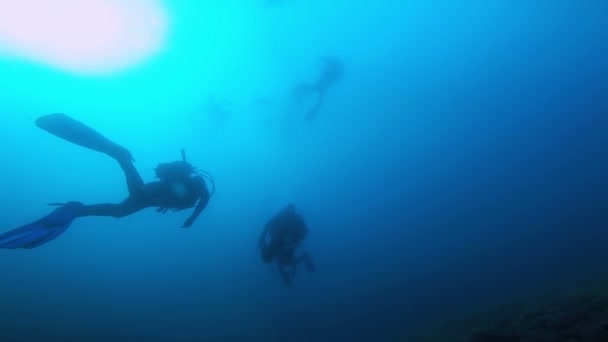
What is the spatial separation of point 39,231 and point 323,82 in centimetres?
3279

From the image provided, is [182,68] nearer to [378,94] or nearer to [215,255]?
[378,94]

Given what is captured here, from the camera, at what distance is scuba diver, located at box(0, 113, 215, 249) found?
4625 mm

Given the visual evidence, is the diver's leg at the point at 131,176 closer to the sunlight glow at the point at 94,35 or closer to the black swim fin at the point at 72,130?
the black swim fin at the point at 72,130

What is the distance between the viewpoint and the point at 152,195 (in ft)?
19.2

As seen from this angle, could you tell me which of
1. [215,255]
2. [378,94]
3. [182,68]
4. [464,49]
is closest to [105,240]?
[215,255]

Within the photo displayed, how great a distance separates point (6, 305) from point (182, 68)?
1159 inches

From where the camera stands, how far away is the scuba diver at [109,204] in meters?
4.62

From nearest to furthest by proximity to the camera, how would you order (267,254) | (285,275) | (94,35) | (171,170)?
(171,170) < (267,254) < (285,275) < (94,35)

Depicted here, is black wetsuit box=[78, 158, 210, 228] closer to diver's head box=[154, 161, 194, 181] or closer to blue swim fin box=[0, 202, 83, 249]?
diver's head box=[154, 161, 194, 181]

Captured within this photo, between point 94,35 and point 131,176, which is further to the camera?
point 94,35

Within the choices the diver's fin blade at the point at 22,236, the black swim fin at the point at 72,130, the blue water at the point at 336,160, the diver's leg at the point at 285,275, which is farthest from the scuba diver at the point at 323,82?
the diver's fin blade at the point at 22,236

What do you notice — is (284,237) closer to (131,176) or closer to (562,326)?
(131,176)

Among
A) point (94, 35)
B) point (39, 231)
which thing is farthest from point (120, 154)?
point (94, 35)

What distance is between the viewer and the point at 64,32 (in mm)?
26062
